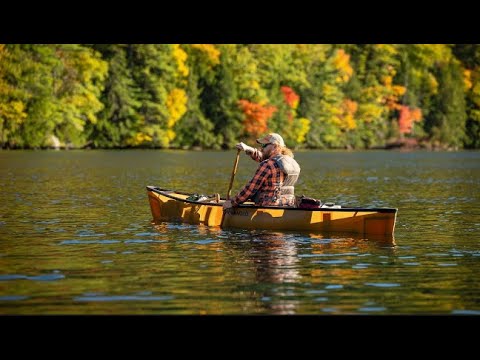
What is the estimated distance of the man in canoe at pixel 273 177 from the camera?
68.6ft

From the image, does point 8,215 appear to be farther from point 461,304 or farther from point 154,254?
point 461,304

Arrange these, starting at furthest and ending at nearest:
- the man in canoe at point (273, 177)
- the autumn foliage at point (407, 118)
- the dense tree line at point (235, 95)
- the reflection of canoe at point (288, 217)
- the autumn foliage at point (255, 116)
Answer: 1. the autumn foliage at point (407, 118)
2. the autumn foliage at point (255, 116)
3. the dense tree line at point (235, 95)
4. the man in canoe at point (273, 177)
5. the reflection of canoe at point (288, 217)

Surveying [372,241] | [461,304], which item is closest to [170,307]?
[461,304]

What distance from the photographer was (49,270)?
1606cm

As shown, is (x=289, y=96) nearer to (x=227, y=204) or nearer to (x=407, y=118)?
(x=407, y=118)

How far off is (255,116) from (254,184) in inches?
2914

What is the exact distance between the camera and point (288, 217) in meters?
20.9

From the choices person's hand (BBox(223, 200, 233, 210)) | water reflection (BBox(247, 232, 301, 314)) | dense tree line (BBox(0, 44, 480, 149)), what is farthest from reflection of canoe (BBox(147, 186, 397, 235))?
dense tree line (BBox(0, 44, 480, 149))

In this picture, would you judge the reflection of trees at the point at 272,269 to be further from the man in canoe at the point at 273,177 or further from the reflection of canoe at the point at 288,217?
the man in canoe at the point at 273,177

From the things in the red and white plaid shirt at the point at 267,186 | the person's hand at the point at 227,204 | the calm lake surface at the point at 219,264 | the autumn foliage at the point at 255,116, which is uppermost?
the autumn foliage at the point at 255,116

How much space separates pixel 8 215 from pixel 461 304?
14.1 m

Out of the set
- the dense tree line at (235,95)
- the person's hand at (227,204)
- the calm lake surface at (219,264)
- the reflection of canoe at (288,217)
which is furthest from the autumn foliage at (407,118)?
the person's hand at (227,204)

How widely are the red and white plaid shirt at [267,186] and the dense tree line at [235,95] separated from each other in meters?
50.9

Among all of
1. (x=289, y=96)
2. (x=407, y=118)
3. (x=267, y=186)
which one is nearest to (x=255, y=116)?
(x=289, y=96)
